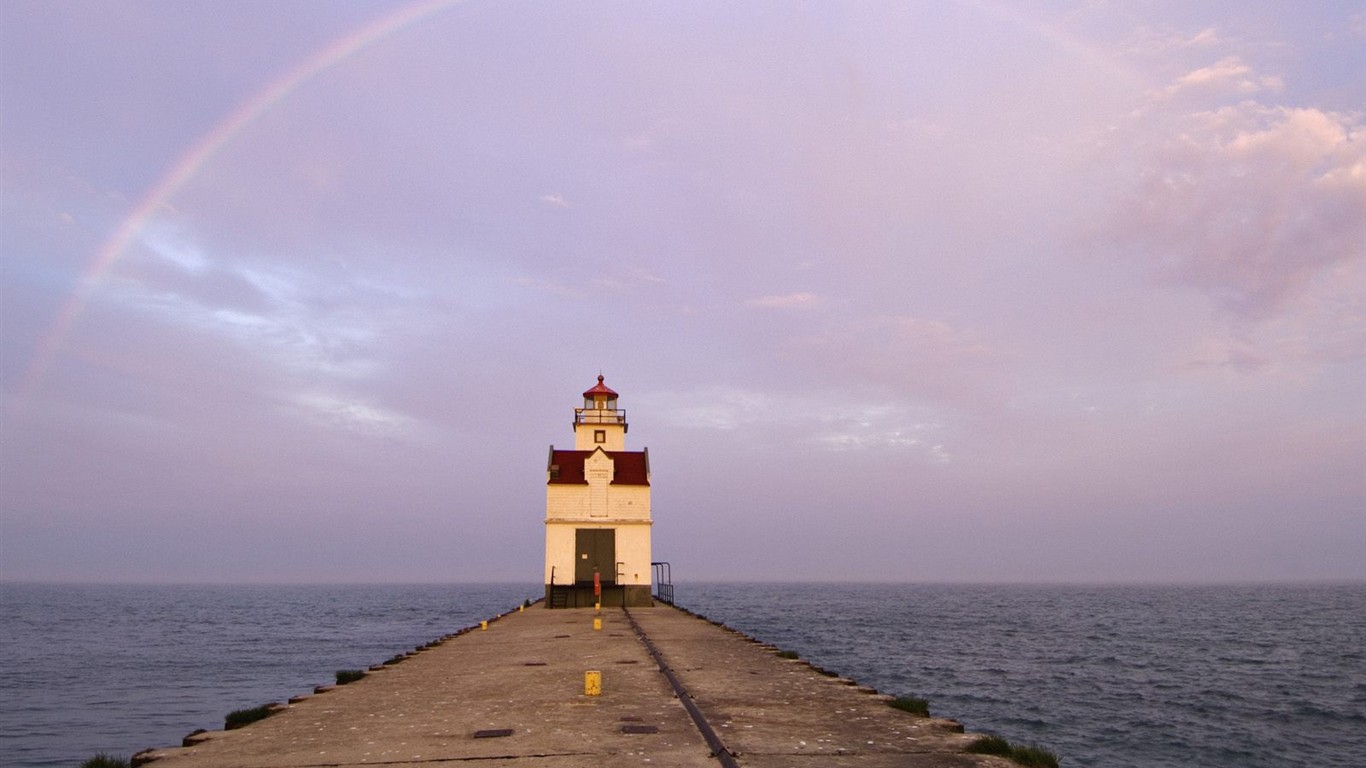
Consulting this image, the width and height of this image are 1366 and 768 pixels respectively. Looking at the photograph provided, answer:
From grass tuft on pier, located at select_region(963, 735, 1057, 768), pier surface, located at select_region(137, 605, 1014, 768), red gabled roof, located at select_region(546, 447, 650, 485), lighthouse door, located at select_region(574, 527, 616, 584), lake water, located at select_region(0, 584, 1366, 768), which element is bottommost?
lake water, located at select_region(0, 584, 1366, 768)

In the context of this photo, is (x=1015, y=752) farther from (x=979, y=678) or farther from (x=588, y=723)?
(x=979, y=678)

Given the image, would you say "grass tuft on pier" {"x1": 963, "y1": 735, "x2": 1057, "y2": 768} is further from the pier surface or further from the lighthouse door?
the lighthouse door

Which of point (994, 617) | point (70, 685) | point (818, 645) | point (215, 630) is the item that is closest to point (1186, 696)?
point (818, 645)

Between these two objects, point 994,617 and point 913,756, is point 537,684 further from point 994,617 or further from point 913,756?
point 994,617

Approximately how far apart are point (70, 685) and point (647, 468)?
78.4 feet

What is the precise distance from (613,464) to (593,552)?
3842 mm

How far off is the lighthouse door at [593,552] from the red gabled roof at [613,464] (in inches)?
82.9

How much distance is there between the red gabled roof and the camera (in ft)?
136

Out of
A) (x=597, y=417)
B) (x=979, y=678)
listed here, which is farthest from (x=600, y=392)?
(x=979, y=678)

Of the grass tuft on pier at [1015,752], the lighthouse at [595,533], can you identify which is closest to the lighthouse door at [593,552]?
the lighthouse at [595,533]

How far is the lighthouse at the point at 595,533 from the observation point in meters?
40.9

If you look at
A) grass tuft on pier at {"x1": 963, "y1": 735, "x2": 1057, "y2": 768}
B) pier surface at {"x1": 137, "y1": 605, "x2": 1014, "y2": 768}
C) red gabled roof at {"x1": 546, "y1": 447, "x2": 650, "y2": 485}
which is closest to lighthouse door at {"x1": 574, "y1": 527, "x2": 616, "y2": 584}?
red gabled roof at {"x1": 546, "y1": 447, "x2": 650, "y2": 485}

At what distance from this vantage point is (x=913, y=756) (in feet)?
33.2

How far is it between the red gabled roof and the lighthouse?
0.04m
